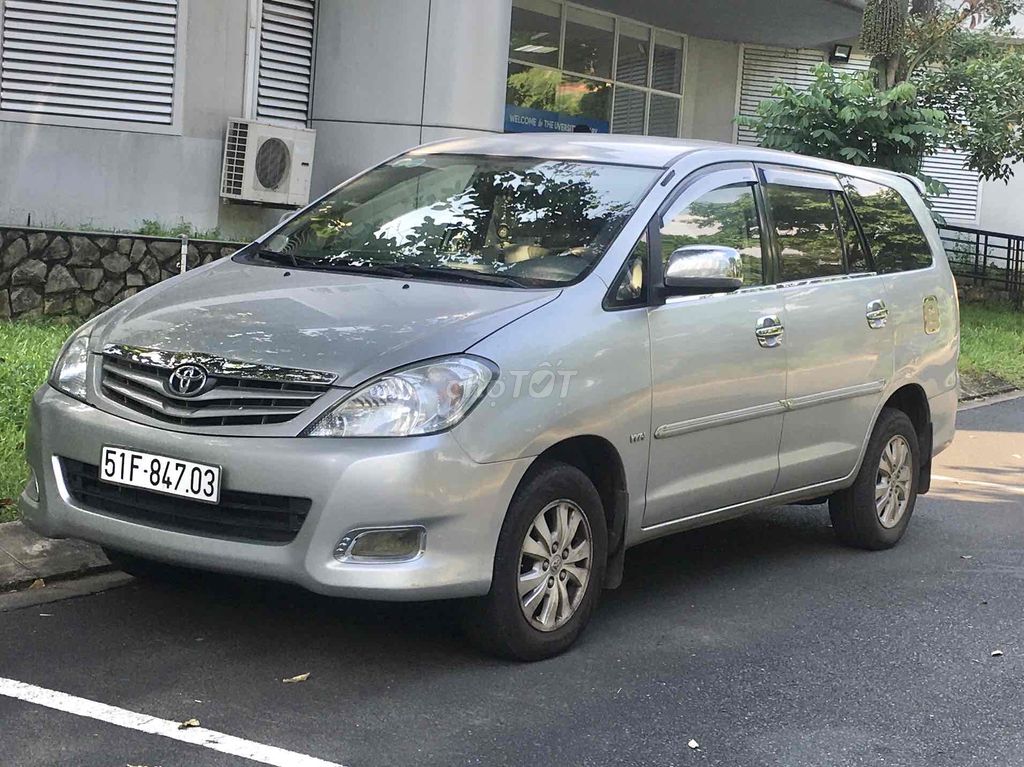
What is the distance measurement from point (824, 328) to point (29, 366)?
185 inches

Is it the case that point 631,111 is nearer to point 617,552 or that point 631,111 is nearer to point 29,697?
point 617,552

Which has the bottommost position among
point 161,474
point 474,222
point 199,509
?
point 199,509

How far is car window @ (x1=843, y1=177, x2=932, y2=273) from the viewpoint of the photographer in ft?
22.7

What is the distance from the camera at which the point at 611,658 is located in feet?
16.5

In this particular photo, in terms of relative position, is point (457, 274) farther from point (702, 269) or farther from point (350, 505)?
point (350, 505)

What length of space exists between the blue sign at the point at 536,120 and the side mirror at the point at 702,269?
1260 centimetres

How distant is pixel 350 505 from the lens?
4309mm

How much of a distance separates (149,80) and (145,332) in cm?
806

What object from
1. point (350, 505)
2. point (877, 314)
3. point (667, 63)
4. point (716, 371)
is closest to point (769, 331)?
point (716, 371)

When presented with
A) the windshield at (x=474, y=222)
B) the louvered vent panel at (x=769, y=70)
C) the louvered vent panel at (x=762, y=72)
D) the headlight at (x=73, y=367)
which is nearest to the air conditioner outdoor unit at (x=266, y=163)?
the windshield at (x=474, y=222)

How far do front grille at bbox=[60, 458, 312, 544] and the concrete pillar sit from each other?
935 centimetres

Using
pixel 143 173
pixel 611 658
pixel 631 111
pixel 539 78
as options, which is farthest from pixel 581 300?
pixel 631 111

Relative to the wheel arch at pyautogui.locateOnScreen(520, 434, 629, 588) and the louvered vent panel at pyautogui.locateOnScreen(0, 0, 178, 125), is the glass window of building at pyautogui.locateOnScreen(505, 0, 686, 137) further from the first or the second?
the wheel arch at pyautogui.locateOnScreen(520, 434, 629, 588)

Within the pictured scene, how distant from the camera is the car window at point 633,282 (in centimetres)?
515
